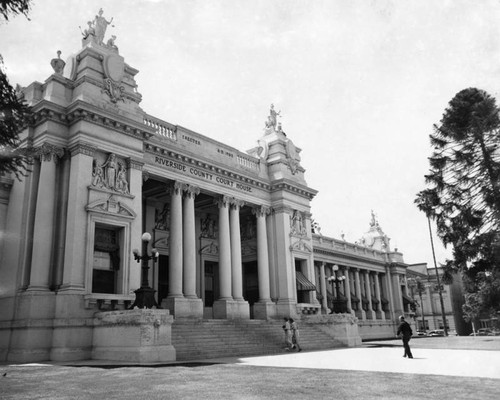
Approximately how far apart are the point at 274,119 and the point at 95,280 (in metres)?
22.0

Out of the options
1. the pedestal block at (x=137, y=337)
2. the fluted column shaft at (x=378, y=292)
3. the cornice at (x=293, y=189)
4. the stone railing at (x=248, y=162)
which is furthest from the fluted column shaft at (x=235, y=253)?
the fluted column shaft at (x=378, y=292)

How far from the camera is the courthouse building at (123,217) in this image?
817 inches

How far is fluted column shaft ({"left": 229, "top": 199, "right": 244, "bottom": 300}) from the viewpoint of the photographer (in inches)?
1227

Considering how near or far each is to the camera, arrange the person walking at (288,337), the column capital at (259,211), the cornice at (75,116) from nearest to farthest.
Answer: the cornice at (75,116) → the person walking at (288,337) → the column capital at (259,211)

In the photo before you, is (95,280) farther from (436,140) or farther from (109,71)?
(436,140)

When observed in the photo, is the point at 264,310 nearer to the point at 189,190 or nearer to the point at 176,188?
the point at 189,190

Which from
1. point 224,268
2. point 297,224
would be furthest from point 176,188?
point 297,224

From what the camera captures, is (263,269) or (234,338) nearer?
(234,338)

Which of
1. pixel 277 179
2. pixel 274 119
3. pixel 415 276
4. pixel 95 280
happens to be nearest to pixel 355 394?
pixel 95 280

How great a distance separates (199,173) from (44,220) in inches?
434

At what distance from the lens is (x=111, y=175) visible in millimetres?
23719

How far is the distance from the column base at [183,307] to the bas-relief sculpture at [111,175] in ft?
23.1

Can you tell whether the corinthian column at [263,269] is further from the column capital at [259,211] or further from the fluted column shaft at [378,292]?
the fluted column shaft at [378,292]

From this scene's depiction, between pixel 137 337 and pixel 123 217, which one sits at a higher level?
pixel 123 217
